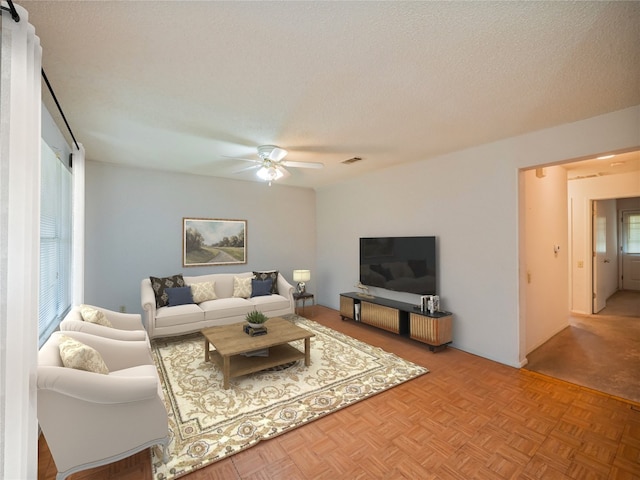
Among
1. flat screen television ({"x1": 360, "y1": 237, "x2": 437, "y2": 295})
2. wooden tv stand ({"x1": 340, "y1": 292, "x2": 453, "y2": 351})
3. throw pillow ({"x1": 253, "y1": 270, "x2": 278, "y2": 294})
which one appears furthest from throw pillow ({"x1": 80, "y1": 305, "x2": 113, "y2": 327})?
flat screen television ({"x1": 360, "y1": 237, "x2": 437, "y2": 295})

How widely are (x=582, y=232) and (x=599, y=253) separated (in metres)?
1.21

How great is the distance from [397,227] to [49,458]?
14.8 ft

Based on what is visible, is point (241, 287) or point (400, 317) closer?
point (400, 317)

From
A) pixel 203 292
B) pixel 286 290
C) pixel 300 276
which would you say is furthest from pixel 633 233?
pixel 203 292

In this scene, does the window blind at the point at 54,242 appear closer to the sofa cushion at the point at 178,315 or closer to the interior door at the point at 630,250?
the sofa cushion at the point at 178,315

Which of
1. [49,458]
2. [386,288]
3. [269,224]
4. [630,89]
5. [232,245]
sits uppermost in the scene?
[630,89]

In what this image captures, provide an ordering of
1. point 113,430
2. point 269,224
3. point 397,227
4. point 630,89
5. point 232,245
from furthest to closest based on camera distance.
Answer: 1. point 269,224
2. point 232,245
3. point 397,227
4. point 630,89
5. point 113,430

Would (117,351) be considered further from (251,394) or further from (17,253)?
(17,253)

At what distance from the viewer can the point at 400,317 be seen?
168 inches

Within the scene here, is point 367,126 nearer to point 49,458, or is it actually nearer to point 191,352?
point 191,352

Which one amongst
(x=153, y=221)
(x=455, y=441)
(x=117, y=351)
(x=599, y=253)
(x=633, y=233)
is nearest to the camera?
(x=455, y=441)

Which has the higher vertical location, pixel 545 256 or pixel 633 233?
pixel 633 233

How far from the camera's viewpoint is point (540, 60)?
191cm

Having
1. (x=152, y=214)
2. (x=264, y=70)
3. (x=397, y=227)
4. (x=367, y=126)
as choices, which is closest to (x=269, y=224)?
(x=152, y=214)
